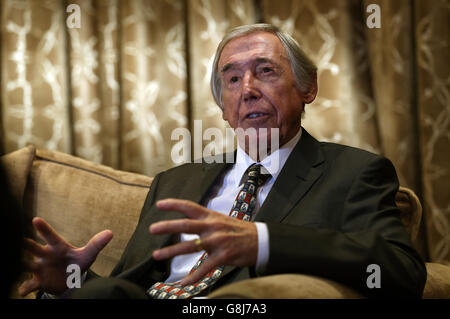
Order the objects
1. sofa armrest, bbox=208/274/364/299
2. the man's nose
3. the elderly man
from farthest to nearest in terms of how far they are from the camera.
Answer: the man's nose, the elderly man, sofa armrest, bbox=208/274/364/299

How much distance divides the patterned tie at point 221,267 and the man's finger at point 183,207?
0.32 metres

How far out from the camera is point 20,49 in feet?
7.50

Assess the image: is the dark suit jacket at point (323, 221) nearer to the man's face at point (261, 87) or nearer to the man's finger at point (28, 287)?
the man's face at point (261, 87)

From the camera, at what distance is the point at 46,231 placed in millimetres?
1180

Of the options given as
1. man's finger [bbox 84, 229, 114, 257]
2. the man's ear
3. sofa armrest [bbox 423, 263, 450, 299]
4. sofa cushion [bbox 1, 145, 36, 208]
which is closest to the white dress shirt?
the man's ear

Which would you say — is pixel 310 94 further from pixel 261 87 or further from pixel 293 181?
pixel 293 181

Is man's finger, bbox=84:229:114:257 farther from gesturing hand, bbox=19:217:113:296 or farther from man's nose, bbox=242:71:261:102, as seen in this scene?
man's nose, bbox=242:71:261:102

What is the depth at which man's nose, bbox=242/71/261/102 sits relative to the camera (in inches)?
58.4

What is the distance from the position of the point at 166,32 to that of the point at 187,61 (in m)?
0.18

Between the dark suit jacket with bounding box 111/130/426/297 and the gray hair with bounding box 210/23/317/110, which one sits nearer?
the dark suit jacket with bounding box 111/130/426/297

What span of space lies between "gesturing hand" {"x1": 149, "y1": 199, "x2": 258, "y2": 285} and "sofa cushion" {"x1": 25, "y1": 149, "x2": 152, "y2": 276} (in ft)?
2.49

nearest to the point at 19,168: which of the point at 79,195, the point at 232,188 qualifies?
the point at 79,195

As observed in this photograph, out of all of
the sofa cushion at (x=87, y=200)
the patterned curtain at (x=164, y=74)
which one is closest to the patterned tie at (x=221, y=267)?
the sofa cushion at (x=87, y=200)
